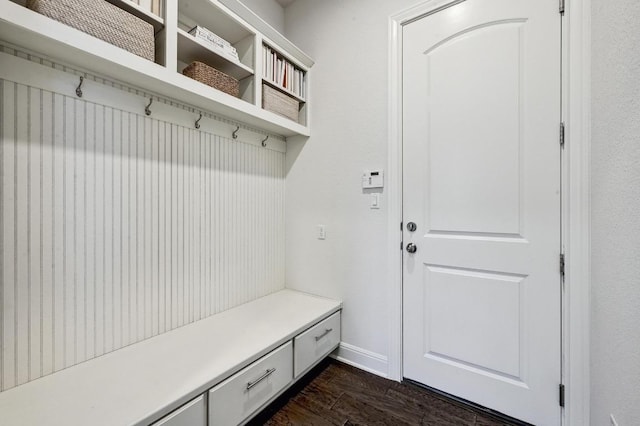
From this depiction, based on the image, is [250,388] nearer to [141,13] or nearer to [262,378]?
[262,378]

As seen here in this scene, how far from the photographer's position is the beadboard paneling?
1.08 metres

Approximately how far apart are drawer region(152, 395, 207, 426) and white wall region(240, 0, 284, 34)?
8.32 feet

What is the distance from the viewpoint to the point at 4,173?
105cm

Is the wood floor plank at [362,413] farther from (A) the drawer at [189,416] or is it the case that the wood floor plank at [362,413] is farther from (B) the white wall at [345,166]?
(A) the drawer at [189,416]

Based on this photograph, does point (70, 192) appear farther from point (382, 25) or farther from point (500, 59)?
point (500, 59)

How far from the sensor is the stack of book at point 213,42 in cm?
147

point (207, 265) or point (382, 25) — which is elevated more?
point (382, 25)

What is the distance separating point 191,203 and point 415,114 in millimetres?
1536

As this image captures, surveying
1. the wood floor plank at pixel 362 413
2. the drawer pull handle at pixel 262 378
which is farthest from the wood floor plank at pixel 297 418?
the drawer pull handle at pixel 262 378

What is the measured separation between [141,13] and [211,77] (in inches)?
15.2

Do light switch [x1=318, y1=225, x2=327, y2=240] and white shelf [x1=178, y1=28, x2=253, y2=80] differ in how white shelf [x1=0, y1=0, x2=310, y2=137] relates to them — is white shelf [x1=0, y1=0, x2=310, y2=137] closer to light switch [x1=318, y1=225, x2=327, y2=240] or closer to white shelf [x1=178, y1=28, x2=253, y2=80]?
white shelf [x1=178, y1=28, x2=253, y2=80]

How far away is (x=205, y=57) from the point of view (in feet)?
5.41

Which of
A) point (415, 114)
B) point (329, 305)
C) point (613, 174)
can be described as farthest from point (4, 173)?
point (613, 174)

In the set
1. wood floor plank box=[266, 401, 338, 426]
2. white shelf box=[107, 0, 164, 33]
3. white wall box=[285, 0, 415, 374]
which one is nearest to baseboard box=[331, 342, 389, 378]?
white wall box=[285, 0, 415, 374]
